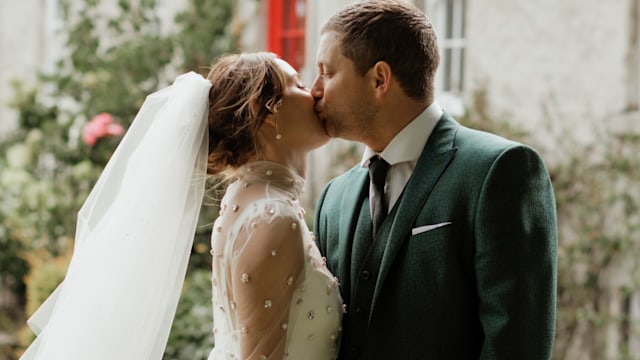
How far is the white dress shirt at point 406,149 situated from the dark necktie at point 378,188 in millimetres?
16

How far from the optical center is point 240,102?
2268 millimetres

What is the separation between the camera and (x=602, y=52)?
183 inches

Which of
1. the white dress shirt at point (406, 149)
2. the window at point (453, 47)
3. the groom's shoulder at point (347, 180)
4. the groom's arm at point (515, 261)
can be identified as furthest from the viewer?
the window at point (453, 47)

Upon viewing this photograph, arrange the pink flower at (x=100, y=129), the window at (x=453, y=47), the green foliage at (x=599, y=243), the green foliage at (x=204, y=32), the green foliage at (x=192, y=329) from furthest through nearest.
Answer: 1. the green foliage at (x=204, y=32)
2. the pink flower at (x=100, y=129)
3. the window at (x=453, y=47)
4. the green foliage at (x=192, y=329)
5. the green foliage at (x=599, y=243)

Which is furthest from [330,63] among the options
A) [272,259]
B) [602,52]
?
[602,52]

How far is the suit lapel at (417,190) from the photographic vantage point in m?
2.13

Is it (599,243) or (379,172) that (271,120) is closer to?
(379,172)

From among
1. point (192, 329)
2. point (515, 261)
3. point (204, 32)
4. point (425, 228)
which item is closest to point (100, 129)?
point (204, 32)

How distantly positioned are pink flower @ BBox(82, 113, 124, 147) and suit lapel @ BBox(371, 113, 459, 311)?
15.1ft

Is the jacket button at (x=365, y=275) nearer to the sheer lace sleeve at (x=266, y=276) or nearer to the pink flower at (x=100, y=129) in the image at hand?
the sheer lace sleeve at (x=266, y=276)

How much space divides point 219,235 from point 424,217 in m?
0.52

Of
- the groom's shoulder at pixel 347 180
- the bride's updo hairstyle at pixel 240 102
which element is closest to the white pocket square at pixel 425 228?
the groom's shoulder at pixel 347 180

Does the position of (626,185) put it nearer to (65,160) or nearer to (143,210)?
(143,210)

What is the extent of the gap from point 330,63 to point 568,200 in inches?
116
